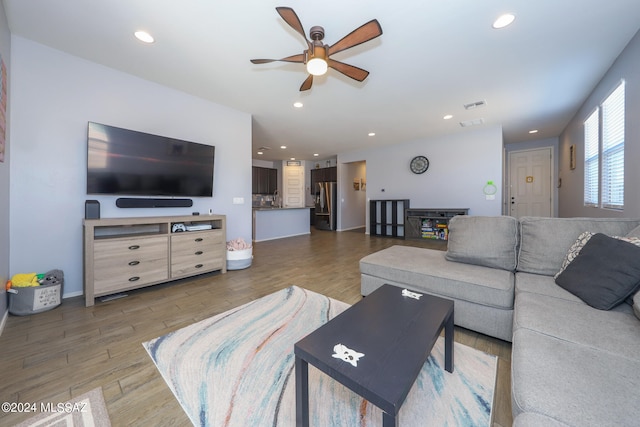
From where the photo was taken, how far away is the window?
2631 millimetres

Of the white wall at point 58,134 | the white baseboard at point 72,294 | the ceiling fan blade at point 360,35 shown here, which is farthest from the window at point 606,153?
the white baseboard at point 72,294

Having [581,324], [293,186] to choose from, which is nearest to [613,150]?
[581,324]

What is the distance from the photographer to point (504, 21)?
79.4 inches

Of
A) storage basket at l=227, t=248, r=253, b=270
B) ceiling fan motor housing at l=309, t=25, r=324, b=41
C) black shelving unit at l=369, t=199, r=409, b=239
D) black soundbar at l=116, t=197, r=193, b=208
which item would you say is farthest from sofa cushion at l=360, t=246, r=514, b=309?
black shelving unit at l=369, t=199, r=409, b=239

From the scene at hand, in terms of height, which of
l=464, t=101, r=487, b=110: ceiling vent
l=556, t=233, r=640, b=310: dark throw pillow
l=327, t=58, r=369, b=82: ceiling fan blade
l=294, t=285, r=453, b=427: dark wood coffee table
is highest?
l=464, t=101, r=487, b=110: ceiling vent

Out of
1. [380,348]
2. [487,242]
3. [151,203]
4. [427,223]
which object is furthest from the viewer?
[427,223]

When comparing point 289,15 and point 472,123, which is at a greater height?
point 472,123

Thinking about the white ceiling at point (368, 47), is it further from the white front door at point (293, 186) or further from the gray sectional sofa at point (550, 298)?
the white front door at point (293, 186)

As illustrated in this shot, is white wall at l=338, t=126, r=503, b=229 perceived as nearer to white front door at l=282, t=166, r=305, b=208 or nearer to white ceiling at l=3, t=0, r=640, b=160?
white ceiling at l=3, t=0, r=640, b=160

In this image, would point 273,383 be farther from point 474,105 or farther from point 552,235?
point 474,105

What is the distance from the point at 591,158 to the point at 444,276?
147 inches

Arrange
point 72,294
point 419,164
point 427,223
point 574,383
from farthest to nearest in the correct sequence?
point 419,164 < point 427,223 < point 72,294 < point 574,383

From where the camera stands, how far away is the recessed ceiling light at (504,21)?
1964mm

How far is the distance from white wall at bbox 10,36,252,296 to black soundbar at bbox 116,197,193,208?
93 mm
